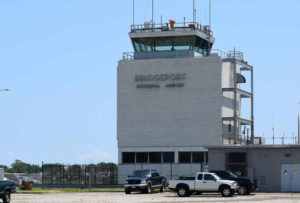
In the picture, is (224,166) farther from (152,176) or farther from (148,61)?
(148,61)

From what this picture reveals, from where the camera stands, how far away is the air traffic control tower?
3184 inches

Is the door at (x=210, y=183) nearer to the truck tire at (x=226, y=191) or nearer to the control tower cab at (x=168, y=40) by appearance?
the truck tire at (x=226, y=191)

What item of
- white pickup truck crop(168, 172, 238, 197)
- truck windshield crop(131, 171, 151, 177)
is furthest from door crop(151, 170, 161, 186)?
white pickup truck crop(168, 172, 238, 197)

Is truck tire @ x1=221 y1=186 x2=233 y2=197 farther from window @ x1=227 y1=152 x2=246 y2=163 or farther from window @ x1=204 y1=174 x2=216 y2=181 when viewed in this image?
window @ x1=227 y1=152 x2=246 y2=163

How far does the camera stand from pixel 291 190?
59562 mm

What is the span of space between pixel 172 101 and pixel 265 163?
22841 millimetres

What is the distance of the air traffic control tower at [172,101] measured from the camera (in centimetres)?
8088

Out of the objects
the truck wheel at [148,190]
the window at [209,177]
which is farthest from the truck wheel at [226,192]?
the truck wheel at [148,190]

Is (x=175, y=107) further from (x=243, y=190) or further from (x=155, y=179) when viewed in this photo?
(x=243, y=190)

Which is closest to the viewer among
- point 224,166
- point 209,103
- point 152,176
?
point 152,176

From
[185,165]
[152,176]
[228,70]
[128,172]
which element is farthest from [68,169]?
[152,176]

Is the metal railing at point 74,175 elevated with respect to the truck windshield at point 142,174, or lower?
lower

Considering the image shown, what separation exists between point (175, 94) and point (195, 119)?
3.76 meters

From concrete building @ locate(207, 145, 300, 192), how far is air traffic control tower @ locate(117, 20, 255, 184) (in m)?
17.7
